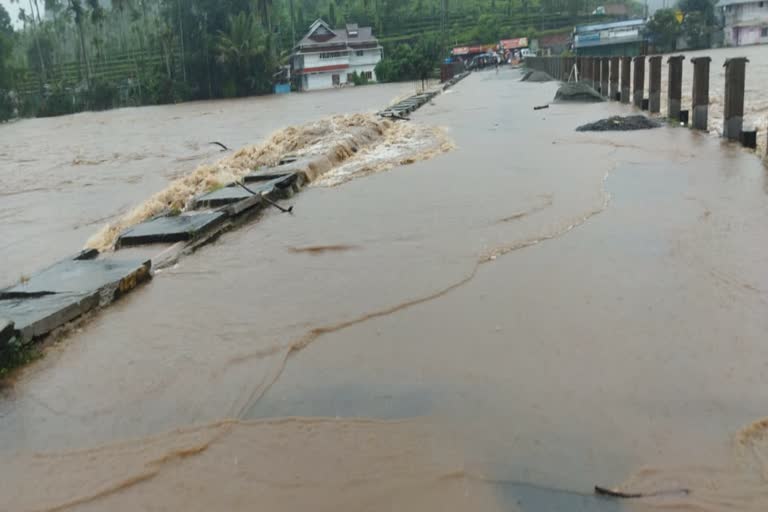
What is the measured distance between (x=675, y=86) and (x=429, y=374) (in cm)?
1166

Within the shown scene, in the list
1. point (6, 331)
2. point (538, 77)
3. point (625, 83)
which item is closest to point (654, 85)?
point (625, 83)

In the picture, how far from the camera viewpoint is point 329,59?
70438 millimetres

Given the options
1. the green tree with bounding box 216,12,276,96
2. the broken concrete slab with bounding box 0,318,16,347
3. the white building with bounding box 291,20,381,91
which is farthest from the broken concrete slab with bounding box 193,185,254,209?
the white building with bounding box 291,20,381,91

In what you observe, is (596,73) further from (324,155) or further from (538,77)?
(324,155)

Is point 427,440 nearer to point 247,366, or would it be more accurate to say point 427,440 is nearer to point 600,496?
point 600,496

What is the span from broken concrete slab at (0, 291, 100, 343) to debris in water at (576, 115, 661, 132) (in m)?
9.60

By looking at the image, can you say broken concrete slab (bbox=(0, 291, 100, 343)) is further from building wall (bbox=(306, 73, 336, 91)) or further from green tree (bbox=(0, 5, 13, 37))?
green tree (bbox=(0, 5, 13, 37))

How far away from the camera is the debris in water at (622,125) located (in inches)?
481

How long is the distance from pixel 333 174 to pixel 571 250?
5.49m

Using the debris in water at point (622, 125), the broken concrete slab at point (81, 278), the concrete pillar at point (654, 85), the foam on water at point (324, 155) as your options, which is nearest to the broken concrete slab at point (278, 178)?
the foam on water at point (324, 155)

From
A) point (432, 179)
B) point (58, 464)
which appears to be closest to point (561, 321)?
point (58, 464)

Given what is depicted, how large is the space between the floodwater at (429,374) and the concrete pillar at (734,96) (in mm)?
3883

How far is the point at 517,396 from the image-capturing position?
327cm

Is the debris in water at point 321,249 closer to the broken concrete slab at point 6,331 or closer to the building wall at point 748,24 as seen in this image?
the broken concrete slab at point 6,331
